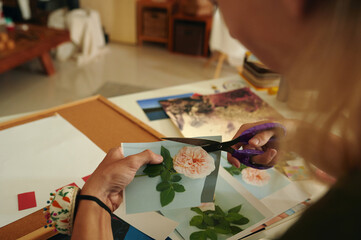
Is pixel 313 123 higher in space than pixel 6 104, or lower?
higher

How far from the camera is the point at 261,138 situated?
0.76 m

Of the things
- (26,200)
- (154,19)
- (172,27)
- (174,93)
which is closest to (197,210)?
(26,200)

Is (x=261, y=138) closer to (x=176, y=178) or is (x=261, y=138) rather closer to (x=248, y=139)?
(x=248, y=139)

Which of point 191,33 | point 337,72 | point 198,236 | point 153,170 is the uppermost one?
point 337,72

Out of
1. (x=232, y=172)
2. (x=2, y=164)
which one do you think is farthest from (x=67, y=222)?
(x=232, y=172)

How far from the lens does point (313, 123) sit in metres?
0.39

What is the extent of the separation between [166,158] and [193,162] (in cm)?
7

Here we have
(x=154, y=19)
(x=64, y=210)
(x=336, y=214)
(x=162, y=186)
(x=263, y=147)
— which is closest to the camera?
(x=336, y=214)

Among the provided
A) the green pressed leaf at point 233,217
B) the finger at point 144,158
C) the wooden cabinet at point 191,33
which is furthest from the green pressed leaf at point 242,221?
the wooden cabinet at point 191,33

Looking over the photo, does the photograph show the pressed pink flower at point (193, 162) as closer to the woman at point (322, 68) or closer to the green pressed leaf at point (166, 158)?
the green pressed leaf at point (166, 158)

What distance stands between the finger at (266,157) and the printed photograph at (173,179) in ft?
0.40

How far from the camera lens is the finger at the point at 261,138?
746 mm

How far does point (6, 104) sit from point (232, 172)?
2291 mm

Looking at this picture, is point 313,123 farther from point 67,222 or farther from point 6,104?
point 6,104
